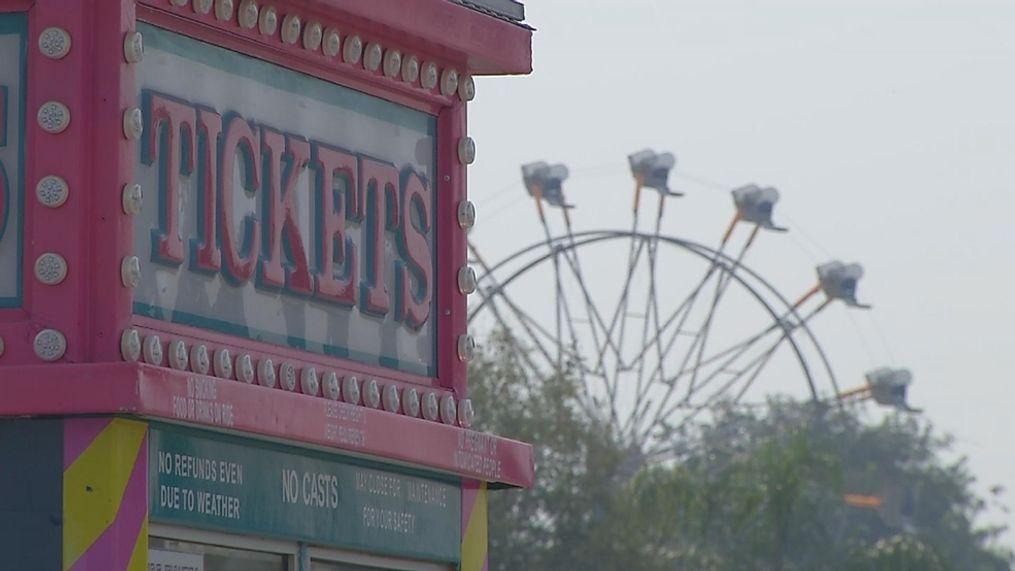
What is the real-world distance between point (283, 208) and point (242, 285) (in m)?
0.30

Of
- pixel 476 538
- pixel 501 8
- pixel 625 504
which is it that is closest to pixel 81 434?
pixel 476 538

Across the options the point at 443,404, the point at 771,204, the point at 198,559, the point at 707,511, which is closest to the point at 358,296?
the point at 443,404

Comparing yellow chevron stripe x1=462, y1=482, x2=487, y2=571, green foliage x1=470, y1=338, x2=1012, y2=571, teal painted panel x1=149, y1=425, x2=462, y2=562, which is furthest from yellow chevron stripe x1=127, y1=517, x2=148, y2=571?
green foliage x1=470, y1=338, x2=1012, y2=571

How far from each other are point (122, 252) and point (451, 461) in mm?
1501

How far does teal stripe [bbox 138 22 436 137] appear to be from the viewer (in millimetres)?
6457

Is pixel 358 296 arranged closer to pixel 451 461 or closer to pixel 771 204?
pixel 451 461

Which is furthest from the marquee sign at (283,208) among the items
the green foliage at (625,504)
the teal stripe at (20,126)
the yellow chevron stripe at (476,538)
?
the green foliage at (625,504)

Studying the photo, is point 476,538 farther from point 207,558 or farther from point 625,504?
point 625,504

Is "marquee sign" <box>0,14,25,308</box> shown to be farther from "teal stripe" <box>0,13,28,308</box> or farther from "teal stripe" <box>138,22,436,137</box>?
"teal stripe" <box>138,22,436,137</box>

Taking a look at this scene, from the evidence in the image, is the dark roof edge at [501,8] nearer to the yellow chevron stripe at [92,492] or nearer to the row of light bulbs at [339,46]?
the row of light bulbs at [339,46]

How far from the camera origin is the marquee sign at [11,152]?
6066 mm

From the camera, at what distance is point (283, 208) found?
6.82m

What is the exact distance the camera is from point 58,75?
610 cm

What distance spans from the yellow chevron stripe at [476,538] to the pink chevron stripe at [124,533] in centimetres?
170
